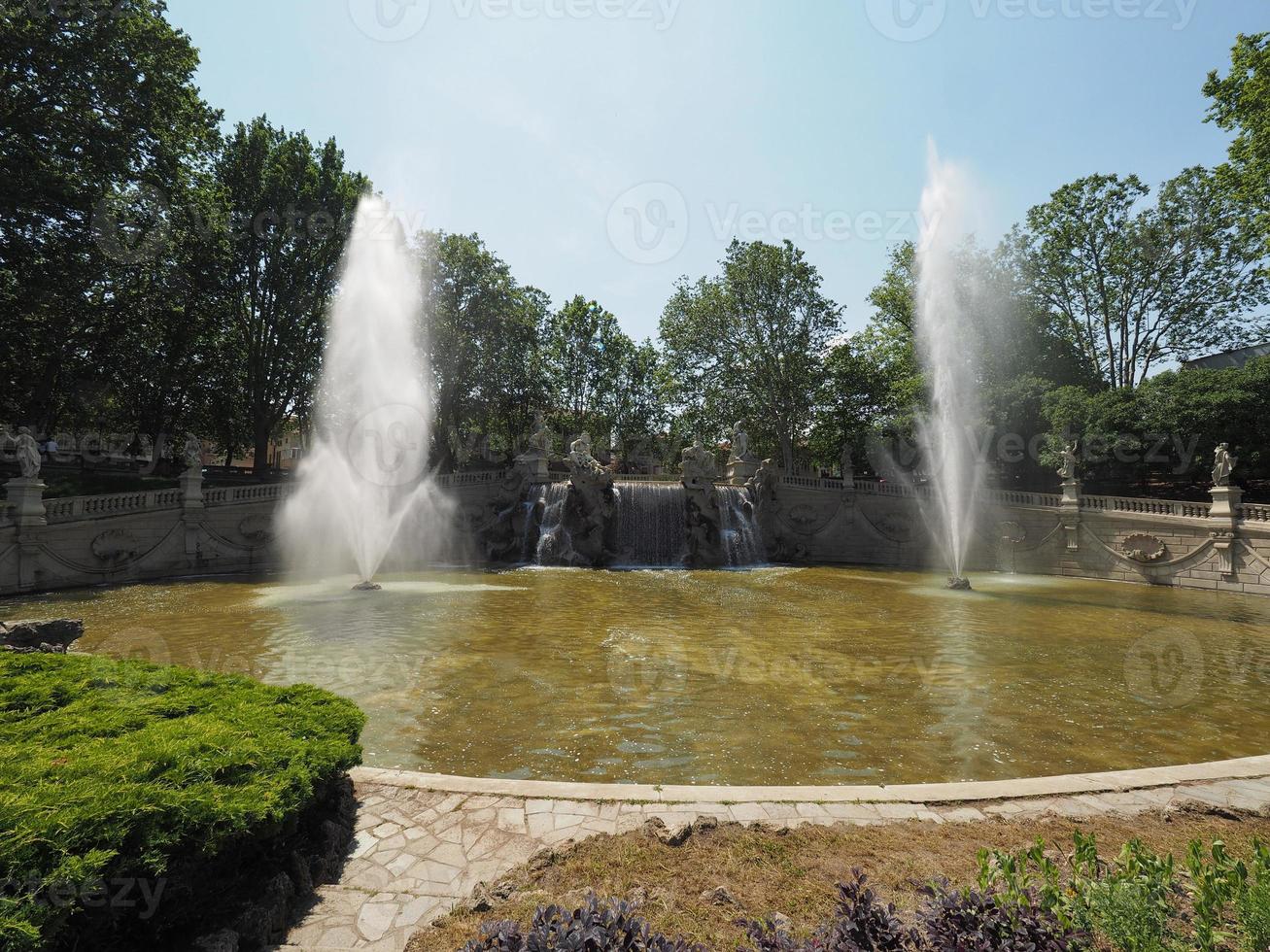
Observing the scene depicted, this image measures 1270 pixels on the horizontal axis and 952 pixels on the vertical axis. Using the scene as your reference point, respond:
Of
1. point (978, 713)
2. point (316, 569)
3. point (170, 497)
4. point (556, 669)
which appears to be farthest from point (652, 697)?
point (170, 497)

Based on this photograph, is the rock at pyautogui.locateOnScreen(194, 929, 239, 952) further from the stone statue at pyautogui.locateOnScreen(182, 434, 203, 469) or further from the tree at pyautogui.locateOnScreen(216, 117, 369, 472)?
the tree at pyautogui.locateOnScreen(216, 117, 369, 472)

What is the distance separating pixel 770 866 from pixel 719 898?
0.53 metres

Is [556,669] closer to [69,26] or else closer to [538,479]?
[538,479]

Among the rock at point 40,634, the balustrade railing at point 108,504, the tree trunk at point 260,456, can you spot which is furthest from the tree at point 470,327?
the rock at point 40,634

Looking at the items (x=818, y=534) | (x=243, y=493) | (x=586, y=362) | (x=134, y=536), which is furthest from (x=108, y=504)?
(x=586, y=362)

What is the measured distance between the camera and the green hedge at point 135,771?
104 inches

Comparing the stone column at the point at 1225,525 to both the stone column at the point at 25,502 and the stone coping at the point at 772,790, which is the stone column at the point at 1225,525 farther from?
the stone column at the point at 25,502

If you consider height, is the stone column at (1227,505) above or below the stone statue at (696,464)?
below

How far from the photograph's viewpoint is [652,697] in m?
8.49

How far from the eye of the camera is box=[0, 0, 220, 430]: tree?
19359 mm

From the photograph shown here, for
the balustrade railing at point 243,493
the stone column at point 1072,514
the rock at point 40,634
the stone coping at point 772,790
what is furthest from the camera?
the stone column at point 1072,514

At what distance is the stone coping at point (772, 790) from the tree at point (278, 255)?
31081mm

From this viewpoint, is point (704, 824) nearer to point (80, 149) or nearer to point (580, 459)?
point (580, 459)

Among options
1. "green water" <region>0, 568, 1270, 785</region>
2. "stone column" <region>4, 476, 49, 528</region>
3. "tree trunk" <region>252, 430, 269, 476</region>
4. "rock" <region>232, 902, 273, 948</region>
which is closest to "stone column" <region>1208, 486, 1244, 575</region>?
"green water" <region>0, 568, 1270, 785</region>
